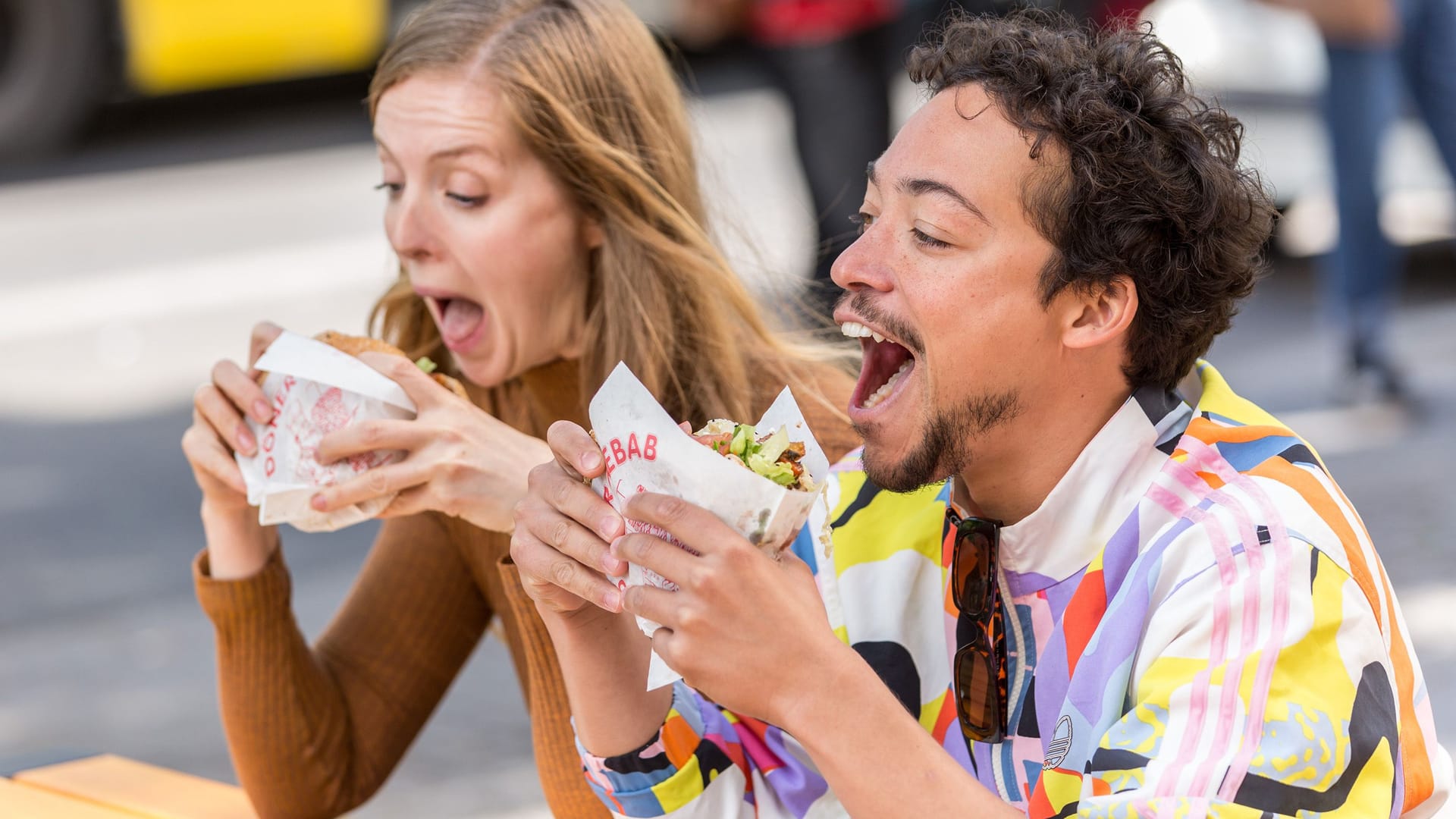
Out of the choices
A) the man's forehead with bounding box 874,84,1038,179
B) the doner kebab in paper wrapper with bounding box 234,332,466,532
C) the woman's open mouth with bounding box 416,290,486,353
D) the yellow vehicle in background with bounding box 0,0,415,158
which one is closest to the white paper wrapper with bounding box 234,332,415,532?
the doner kebab in paper wrapper with bounding box 234,332,466,532

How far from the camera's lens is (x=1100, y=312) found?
1941 millimetres

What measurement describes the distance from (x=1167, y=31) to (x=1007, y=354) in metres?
5.62

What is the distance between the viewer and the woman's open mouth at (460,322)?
2.68 meters

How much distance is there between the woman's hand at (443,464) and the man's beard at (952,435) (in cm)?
60

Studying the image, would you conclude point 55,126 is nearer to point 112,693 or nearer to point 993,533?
point 112,693

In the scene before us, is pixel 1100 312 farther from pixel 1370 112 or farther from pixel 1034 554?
pixel 1370 112

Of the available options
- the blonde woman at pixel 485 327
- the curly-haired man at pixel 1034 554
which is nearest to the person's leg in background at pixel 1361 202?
the blonde woman at pixel 485 327

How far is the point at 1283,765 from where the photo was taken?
5.12 ft

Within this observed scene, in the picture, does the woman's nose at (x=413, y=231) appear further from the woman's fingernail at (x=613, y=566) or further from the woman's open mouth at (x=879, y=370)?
the woman's fingernail at (x=613, y=566)

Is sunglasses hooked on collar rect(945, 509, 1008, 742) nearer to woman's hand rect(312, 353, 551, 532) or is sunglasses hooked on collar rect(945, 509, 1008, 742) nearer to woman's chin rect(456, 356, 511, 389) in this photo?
woman's hand rect(312, 353, 551, 532)

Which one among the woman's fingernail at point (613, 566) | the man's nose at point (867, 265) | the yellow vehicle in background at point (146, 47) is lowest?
the yellow vehicle in background at point (146, 47)

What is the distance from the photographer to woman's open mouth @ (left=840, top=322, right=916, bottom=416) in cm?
208

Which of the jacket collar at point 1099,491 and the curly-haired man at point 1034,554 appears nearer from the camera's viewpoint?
the curly-haired man at point 1034,554

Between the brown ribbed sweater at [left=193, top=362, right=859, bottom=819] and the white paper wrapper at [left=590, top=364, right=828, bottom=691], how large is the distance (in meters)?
0.46
